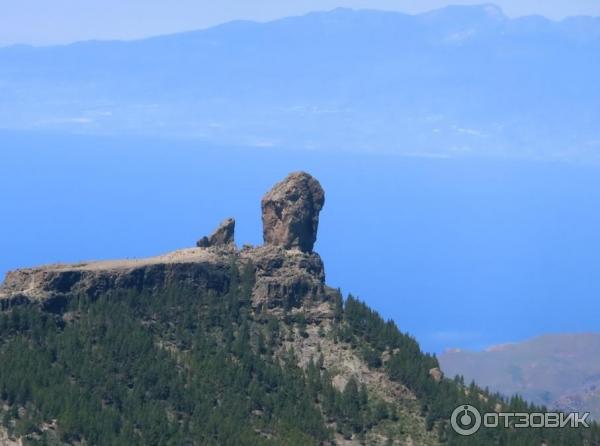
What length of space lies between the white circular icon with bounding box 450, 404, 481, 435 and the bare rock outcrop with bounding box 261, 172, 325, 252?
82.4 ft

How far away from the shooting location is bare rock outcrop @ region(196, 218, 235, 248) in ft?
435

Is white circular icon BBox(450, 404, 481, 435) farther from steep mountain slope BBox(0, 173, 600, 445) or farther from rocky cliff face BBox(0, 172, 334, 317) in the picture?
rocky cliff face BBox(0, 172, 334, 317)

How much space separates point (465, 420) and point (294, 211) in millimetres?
28322

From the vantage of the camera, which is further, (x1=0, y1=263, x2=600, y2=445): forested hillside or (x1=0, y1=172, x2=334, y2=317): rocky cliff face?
(x1=0, y1=172, x2=334, y2=317): rocky cliff face

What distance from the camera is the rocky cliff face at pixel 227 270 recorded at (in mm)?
118562

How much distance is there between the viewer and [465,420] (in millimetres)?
114375

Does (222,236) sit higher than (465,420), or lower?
higher

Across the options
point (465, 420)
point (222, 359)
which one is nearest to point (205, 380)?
point (222, 359)

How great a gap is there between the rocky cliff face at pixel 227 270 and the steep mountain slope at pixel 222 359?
0.44 feet

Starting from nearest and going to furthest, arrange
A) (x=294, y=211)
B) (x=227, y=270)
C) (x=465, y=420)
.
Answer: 1. (x=465, y=420)
2. (x=227, y=270)
3. (x=294, y=211)

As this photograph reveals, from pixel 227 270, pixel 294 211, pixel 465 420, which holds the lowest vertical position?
pixel 465 420

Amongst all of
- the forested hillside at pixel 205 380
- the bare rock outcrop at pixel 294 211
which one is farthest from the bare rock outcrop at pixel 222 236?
the forested hillside at pixel 205 380

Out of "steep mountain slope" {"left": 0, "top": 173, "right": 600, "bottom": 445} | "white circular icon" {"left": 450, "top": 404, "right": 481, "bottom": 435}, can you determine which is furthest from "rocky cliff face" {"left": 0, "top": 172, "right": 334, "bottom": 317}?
"white circular icon" {"left": 450, "top": 404, "right": 481, "bottom": 435}

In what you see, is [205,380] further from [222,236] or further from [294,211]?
[294,211]
